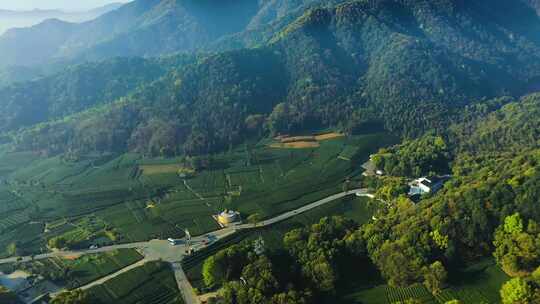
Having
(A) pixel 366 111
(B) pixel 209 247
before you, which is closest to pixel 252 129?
(A) pixel 366 111

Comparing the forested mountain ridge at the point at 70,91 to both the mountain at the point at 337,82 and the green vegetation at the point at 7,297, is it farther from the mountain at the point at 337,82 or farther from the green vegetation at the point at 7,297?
the green vegetation at the point at 7,297

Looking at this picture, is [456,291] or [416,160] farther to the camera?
[416,160]

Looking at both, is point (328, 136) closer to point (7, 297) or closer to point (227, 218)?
point (227, 218)

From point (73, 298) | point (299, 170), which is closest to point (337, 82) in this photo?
point (299, 170)

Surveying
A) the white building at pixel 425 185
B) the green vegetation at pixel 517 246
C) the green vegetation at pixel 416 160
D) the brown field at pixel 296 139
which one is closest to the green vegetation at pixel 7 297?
the green vegetation at pixel 517 246

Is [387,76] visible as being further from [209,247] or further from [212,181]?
[209,247]

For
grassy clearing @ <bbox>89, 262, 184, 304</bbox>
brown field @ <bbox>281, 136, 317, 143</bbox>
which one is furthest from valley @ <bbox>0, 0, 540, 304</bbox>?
brown field @ <bbox>281, 136, 317, 143</bbox>
